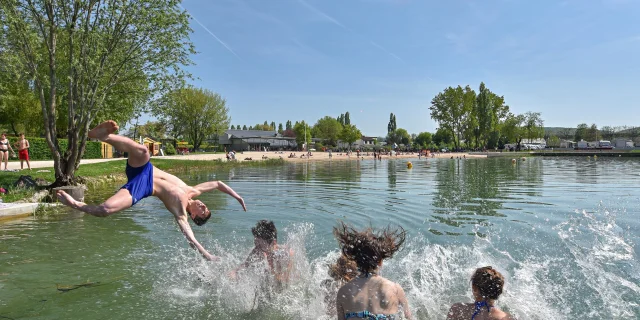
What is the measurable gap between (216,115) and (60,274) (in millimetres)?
94978

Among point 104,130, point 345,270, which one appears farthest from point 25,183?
point 345,270

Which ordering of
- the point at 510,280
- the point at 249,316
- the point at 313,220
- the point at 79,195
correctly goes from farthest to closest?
the point at 79,195, the point at 313,220, the point at 510,280, the point at 249,316

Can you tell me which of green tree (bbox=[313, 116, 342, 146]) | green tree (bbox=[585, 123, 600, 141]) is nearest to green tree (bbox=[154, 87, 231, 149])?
green tree (bbox=[313, 116, 342, 146])

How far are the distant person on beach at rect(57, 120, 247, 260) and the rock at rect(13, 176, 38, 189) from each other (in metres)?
15.3

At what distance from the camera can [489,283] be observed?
475cm

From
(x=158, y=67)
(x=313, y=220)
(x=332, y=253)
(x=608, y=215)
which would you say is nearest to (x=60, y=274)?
(x=332, y=253)

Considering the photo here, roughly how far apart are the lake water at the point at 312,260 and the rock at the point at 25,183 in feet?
19.0

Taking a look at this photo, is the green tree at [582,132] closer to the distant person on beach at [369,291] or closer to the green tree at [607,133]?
the green tree at [607,133]

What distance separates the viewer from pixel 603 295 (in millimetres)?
7707

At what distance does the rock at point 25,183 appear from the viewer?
19.2 meters

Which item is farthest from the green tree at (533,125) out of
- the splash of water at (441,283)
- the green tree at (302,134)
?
the splash of water at (441,283)

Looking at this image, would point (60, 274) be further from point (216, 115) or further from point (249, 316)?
point (216, 115)

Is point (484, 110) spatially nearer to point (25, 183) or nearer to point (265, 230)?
point (25, 183)

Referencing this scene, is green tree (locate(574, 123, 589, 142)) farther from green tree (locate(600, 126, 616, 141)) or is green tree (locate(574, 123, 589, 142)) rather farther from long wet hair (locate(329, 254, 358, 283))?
long wet hair (locate(329, 254, 358, 283))
